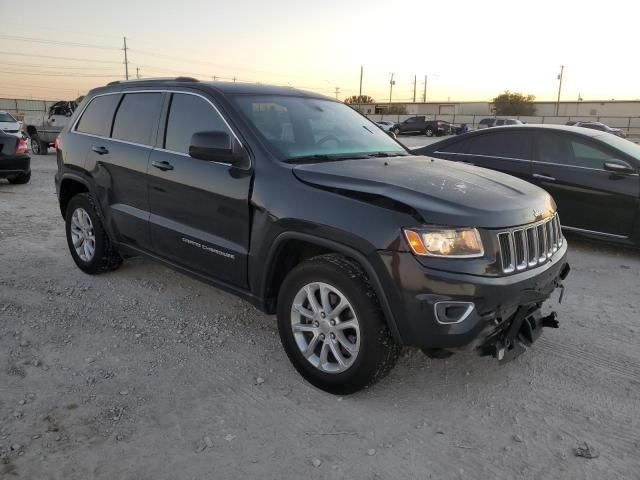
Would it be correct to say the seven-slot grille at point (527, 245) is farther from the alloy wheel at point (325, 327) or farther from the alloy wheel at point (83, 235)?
the alloy wheel at point (83, 235)

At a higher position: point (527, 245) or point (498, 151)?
point (498, 151)

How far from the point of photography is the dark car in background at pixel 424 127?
44.1 metres

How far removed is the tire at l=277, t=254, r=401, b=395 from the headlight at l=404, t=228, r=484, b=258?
0.38 meters

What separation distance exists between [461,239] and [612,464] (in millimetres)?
1312

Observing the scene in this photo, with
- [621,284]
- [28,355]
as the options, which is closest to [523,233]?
[621,284]

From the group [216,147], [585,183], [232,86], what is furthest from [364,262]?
[585,183]

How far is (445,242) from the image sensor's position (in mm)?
2654

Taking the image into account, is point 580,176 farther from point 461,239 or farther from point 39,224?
point 39,224

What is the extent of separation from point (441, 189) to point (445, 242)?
0.42 m

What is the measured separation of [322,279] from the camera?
2.95 m

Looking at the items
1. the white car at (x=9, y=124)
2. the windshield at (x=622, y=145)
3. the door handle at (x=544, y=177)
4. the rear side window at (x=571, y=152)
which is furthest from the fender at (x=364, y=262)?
the white car at (x=9, y=124)

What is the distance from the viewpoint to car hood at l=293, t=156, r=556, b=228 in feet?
8.87

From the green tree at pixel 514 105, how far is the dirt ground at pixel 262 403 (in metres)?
76.1

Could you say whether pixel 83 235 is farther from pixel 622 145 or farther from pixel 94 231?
pixel 622 145
